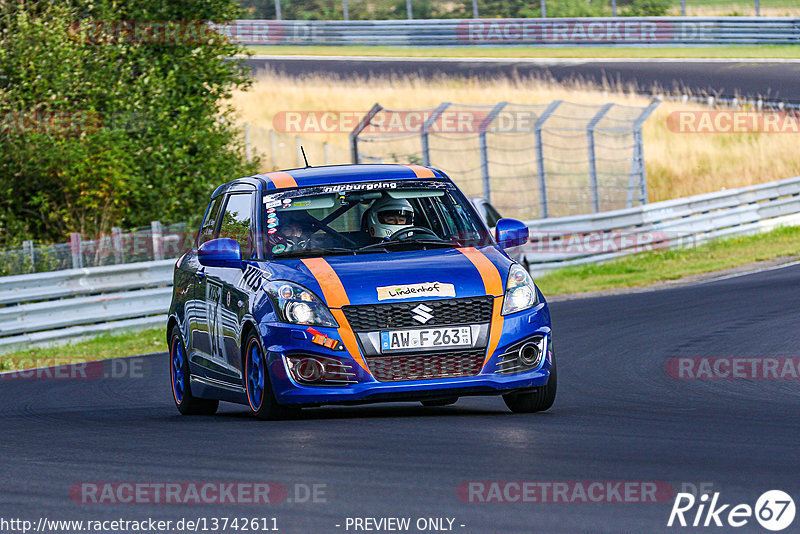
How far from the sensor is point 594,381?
37.1 feet

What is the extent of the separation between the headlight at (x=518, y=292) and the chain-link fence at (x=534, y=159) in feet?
47.9

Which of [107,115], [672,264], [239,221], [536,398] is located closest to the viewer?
[536,398]

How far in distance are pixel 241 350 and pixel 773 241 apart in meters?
17.7

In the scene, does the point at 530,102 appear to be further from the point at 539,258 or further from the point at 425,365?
the point at 425,365

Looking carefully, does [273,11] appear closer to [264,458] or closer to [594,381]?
[594,381]

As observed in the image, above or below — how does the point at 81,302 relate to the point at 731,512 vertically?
below

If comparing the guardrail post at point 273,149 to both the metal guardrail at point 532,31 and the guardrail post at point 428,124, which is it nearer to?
the guardrail post at point 428,124

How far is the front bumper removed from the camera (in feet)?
27.8

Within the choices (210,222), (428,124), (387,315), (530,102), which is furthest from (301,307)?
(530,102)

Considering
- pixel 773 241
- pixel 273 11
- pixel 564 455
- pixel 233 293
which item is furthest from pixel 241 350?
pixel 273 11

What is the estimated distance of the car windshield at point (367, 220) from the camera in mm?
9344

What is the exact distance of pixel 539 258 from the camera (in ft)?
78.3

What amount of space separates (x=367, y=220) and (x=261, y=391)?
1.45 meters

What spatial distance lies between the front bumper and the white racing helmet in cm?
123
